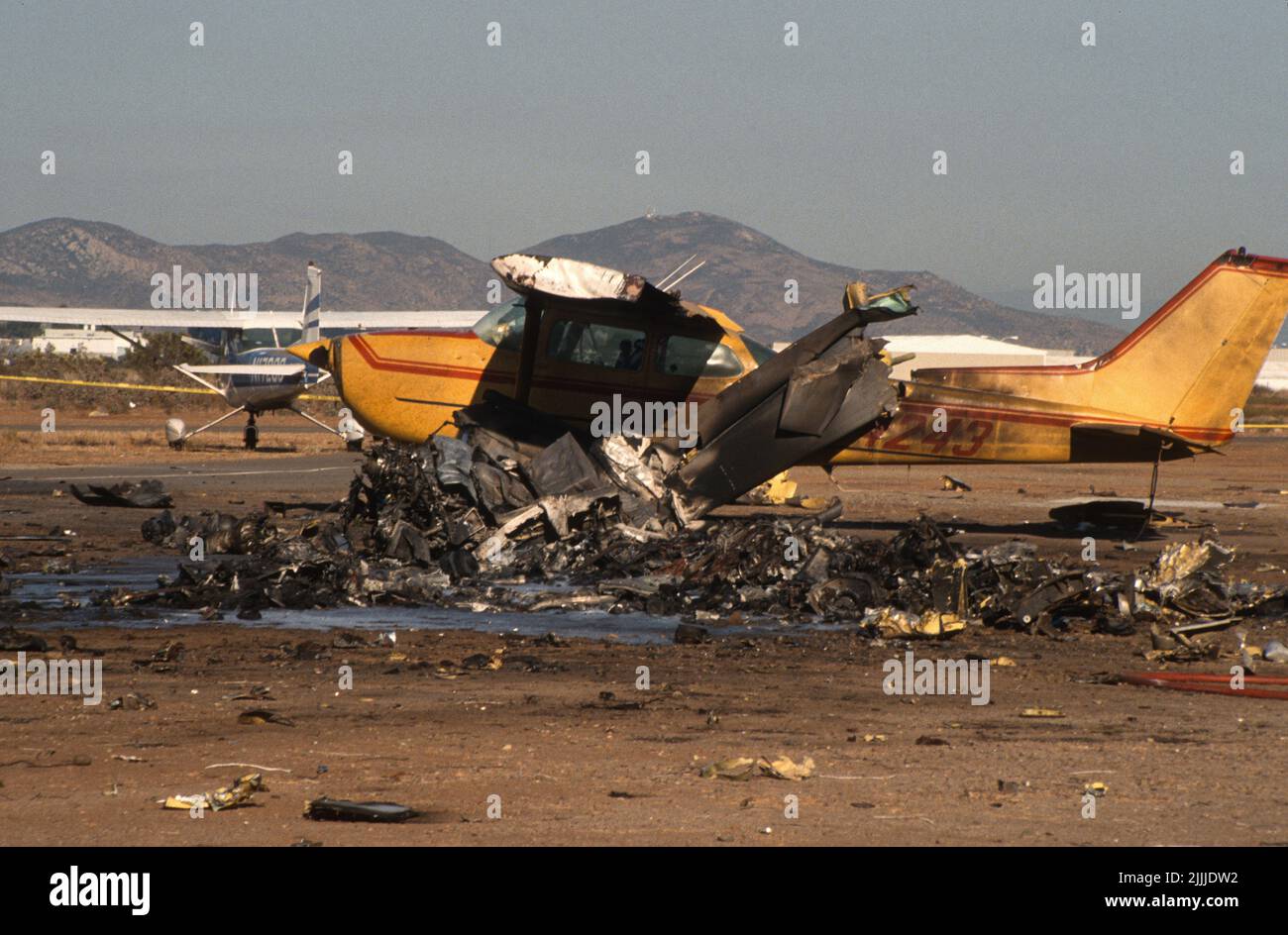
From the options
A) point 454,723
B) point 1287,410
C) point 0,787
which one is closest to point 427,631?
point 454,723

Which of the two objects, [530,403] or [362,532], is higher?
[530,403]

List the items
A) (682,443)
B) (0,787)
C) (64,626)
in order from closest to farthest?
(0,787) → (64,626) → (682,443)

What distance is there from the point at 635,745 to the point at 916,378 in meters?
11.2

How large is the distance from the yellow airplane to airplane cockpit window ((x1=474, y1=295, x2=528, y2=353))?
0.02 meters

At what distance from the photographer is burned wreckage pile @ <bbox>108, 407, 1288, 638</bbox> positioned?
12.3 m

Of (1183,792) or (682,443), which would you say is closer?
(1183,792)

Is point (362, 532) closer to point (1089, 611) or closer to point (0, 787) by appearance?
point (1089, 611)

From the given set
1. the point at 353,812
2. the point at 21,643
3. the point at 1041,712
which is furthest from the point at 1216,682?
the point at 21,643

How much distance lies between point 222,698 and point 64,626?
339cm

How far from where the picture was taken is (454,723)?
8.08 meters

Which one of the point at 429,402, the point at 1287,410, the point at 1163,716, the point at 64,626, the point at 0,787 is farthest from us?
the point at 1287,410

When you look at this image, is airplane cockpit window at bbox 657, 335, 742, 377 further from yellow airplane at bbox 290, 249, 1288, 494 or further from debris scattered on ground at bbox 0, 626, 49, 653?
debris scattered on ground at bbox 0, 626, 49, 653

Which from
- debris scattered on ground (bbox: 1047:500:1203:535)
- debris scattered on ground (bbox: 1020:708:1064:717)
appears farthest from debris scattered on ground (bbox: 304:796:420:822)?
debris scattered on ground (bbox: 1047:500:1203:535)

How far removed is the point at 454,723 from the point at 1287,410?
3297 inches
